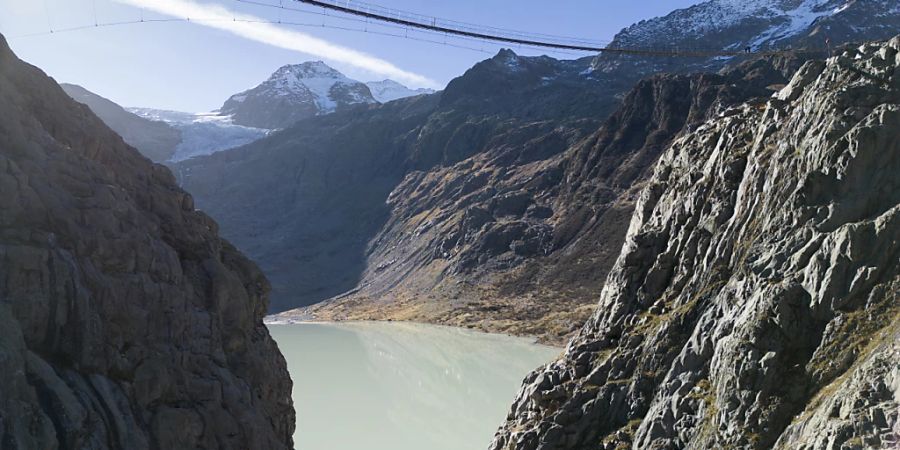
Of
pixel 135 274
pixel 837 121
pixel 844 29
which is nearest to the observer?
pixel 135 274

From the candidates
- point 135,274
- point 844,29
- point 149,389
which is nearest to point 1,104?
point 135,274

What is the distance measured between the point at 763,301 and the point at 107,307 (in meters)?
16.2

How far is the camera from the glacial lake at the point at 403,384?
47.9m

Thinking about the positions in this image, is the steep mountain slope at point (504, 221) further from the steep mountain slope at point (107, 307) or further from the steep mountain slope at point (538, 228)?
the steep mountain slope at point (107, 307)

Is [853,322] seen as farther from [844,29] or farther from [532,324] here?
[844,29]

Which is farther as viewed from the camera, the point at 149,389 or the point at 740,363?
the point at 740,363

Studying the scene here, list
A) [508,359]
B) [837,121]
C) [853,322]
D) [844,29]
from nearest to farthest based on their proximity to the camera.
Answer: [853,322], [837,121], [508,359], [844,29]

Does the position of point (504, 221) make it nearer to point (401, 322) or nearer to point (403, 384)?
point (401, 322)

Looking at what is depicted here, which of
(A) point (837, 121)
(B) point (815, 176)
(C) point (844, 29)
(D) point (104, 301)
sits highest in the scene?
(C) point (844, 29)

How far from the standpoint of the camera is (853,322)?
63.1 ft

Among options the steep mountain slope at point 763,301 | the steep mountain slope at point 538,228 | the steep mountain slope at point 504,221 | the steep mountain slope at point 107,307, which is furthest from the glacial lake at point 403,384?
the steep mountain slope at point 107,307

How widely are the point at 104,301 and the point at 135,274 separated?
144 cm

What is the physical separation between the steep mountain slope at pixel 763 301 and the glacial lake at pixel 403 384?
19.4m

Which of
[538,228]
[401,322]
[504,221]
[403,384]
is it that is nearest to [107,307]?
[403,384]
